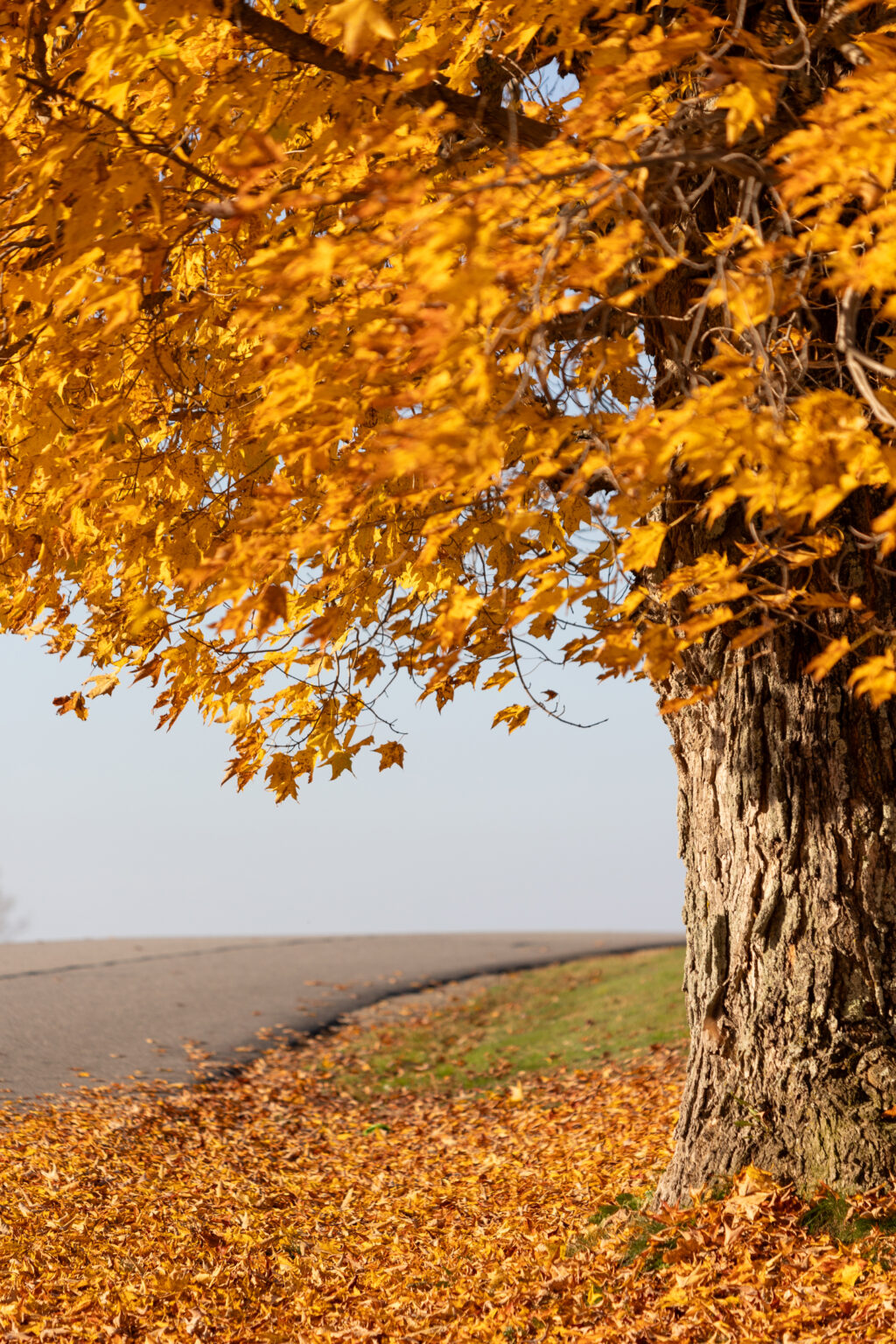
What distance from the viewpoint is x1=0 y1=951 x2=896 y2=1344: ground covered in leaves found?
4.00m

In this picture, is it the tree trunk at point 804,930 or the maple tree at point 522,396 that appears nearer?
the maple tree at point 522,396

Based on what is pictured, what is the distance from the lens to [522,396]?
367 centimetres

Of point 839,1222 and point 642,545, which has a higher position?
point 642,545

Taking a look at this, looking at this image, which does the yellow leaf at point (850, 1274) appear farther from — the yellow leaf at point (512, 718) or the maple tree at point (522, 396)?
the yellow leaf at point (512, 718)

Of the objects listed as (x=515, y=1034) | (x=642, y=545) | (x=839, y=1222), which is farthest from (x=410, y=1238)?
(x=515, y=1034)

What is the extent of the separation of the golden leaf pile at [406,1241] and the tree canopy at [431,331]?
2.25 m

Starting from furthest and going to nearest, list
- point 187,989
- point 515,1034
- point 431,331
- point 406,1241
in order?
point 187,989 < point 515,1034 < point 406,1241 < point 431,331

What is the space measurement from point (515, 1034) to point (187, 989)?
178 inches

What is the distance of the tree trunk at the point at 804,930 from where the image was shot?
4367mm

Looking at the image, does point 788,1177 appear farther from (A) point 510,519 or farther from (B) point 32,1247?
(B) point 32,1247

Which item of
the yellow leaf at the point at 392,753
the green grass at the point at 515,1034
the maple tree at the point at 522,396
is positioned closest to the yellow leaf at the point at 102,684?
the maple tree at the point at 522,396

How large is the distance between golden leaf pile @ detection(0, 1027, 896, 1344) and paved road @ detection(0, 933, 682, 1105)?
2002 mm

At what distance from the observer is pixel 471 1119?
8117 mm

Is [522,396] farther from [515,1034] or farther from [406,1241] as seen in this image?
[515,1034]
